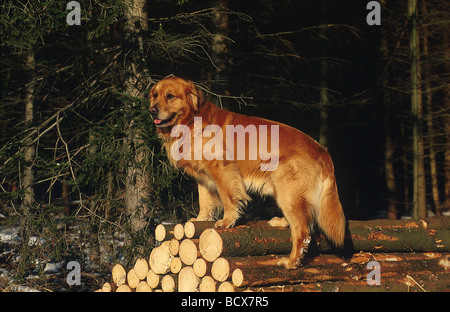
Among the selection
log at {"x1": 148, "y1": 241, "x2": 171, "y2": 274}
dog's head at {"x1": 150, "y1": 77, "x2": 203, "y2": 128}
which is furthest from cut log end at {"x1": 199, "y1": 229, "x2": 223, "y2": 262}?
dog's head at {"x1": 150, "y1": 77, "x2": 203, "y2": 128}

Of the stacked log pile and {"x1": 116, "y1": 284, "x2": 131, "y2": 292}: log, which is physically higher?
the stacked log pile

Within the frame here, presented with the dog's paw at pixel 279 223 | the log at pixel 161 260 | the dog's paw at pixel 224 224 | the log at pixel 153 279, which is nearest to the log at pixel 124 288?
the log at pixel 153 279

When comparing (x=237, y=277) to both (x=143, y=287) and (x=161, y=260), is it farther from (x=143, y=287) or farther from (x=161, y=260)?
(x=143, y=287)

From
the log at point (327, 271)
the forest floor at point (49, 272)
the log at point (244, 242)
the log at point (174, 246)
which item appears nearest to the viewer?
the log at point (327, 271)

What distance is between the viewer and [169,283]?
5.87m

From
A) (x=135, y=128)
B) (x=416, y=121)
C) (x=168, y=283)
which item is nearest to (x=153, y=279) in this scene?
(x=168, y=283)

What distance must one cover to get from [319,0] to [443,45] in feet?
10.5

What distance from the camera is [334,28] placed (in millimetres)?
11961

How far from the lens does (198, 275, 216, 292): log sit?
17.8 feet

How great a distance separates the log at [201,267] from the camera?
5508 millimetres

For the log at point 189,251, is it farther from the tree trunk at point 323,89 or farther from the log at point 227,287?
the tree trunk at point 323,89

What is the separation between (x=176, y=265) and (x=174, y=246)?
0.21 meters

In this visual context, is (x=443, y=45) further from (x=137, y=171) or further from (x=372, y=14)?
(x=137, y=171)

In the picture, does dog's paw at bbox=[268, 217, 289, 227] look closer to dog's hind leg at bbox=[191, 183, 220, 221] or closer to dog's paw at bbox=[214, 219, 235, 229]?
dog's paw at bbox=[214, 219, 235, 229]
